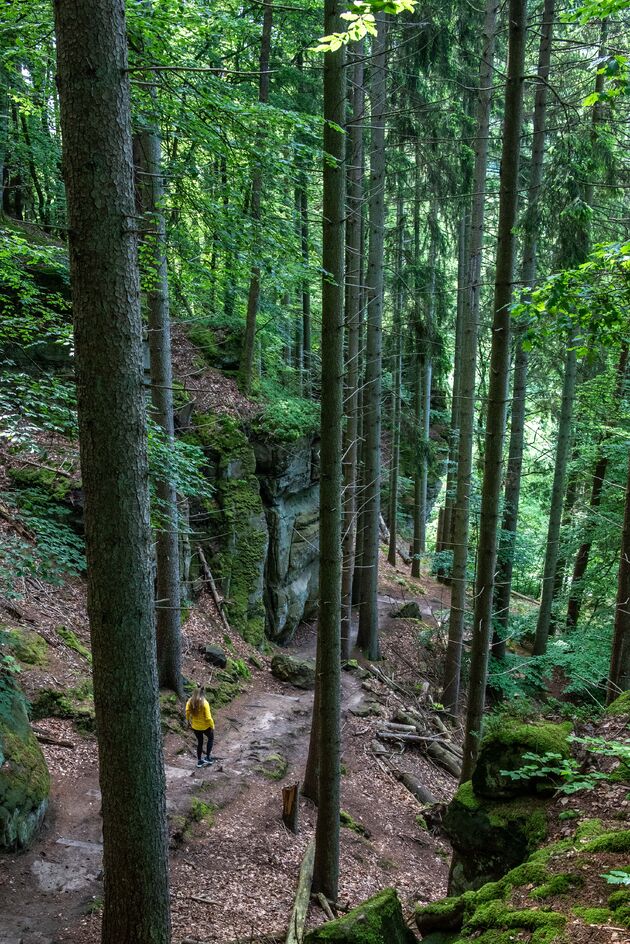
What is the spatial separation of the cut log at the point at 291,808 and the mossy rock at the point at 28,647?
13.5ft

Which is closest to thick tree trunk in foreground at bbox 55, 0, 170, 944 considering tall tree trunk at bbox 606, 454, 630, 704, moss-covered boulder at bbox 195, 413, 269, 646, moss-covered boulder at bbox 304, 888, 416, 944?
moss-covered boulder at bbox 304, 888, 416, 944

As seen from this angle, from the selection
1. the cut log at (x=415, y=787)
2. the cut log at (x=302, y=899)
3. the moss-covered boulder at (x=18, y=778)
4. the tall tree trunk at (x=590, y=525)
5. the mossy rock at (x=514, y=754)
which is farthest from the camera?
the tall tree trunk at (x=590, y=525)

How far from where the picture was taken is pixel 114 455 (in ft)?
12.4

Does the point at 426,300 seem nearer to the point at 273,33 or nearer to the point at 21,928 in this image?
the point at 273,33

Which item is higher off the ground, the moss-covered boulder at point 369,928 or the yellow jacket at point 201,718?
the moss-covered boulder at point 369,928

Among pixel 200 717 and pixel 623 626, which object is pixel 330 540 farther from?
pixel 623 626

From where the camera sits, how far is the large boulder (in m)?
13.1

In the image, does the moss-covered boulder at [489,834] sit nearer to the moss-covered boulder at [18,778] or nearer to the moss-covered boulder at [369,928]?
A: the moss-covered boulder at [369,928]

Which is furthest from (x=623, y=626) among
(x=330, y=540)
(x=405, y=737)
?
(x=405, y=737)

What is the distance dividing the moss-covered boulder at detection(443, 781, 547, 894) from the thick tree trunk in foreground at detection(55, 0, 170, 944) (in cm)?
270

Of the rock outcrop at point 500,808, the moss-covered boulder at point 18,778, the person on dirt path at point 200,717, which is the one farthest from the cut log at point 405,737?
the moss-covered boulder at point 18,778

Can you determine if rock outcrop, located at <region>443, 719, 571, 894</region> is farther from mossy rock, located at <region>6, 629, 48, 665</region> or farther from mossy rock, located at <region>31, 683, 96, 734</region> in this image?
mossy rock, located at <region>6, 629, 48, 665</region>

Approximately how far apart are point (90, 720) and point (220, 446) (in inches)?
272

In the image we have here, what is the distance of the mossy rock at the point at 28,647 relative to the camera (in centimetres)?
830
